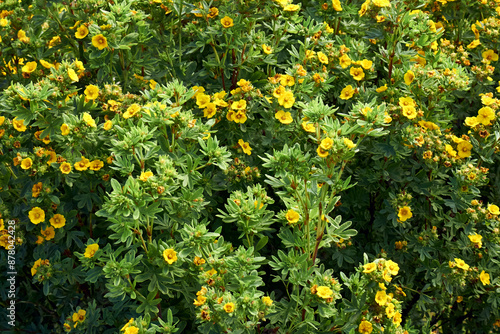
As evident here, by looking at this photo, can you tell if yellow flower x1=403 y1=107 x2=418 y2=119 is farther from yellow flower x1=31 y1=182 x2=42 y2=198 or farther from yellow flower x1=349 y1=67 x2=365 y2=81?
yellow flower x1=31 y1=182 x2=42 y2=198

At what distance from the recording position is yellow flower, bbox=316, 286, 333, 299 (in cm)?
243

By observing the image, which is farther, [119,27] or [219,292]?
[119,27]

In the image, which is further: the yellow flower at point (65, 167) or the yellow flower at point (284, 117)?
the yellow flower at point (284, 117)

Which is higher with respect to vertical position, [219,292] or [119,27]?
[119,27]

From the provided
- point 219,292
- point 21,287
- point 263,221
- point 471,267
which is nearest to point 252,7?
point 263,221

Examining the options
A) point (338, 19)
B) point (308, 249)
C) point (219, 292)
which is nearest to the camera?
point (219, 292)

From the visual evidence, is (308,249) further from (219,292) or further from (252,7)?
(252,7)

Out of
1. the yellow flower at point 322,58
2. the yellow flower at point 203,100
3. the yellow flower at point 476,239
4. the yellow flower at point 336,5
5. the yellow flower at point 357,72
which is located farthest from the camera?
the yellow flower at point 336,5

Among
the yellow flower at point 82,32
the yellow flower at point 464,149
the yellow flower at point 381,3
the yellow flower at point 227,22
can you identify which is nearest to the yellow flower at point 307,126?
the yellow flower at point 227,22

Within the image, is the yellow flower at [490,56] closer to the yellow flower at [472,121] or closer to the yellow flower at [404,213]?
the yellow flower at [472,121]

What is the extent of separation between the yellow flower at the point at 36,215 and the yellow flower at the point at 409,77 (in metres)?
2.33

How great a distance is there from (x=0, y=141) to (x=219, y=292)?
1.69 meters

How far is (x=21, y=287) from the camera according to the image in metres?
3.58

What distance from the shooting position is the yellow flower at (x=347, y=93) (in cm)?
339
